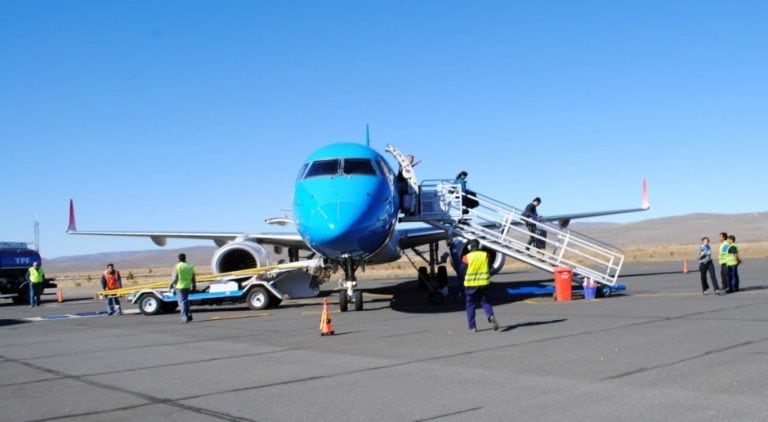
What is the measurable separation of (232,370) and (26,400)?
2.36 metres

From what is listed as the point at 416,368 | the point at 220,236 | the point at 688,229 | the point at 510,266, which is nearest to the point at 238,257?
the point at 220,236

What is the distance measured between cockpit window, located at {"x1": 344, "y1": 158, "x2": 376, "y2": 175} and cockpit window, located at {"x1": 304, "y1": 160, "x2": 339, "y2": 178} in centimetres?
22

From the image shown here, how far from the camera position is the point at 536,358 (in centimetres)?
915

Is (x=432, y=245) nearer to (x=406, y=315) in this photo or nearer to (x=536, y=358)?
(x=406, y=315)

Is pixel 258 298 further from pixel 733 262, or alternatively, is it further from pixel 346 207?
pixel 733 262

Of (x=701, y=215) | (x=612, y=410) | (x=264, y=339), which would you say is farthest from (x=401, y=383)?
(x=701, y=215)

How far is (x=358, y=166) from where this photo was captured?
54.1 feet

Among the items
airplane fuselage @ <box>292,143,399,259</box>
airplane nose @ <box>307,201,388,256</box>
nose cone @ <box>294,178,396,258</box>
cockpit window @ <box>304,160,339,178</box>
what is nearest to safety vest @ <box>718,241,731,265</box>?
airplane fuselage @ <box>292,143,399,259</box>

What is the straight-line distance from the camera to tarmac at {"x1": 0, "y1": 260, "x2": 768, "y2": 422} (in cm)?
666

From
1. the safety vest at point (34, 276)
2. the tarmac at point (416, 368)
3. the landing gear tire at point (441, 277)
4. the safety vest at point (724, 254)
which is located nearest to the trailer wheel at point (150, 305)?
the tarmac at point (416, 368)

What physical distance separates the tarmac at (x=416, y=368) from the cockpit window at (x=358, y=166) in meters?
3.16

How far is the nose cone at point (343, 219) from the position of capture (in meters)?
14.9

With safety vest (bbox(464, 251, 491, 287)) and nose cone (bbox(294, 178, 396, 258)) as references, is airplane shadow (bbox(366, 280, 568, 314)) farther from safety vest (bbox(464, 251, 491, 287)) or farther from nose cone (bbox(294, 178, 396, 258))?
safety vest (bbox(464, 251, 491, 287))

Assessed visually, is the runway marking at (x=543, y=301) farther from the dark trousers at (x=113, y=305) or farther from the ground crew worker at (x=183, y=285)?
the dark trousers at (x=113, y=305)
